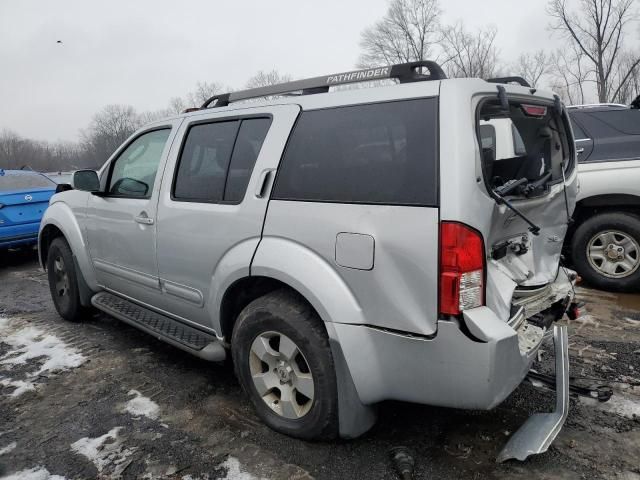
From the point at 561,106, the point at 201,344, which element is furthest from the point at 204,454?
the point at 561,106

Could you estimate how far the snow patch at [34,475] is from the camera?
2416mm

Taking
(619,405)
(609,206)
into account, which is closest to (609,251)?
(609,206)

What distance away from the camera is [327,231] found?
2.28 meters

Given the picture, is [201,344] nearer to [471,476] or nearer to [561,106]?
[471,476]

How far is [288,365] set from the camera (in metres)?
2.53

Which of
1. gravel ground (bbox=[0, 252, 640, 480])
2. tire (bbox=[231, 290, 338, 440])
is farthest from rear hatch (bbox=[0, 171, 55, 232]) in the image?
tire (bbox=[231, 290, 338, 440])

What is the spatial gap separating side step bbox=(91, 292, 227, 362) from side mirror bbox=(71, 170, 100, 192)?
936 mm

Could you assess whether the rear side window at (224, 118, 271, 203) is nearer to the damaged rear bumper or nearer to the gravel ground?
the damaged rear bumper

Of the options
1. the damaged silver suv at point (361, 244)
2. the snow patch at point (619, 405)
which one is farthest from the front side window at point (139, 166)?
the snow patch at point (619, 405)

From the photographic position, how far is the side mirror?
12.5ft

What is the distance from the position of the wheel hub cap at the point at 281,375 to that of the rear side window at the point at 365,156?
804mm

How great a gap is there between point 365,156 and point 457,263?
27.4 inches

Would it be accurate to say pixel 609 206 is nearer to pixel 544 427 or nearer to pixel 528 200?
pixel 528 200

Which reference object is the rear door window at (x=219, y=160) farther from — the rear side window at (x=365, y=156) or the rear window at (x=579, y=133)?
the rear window at (x=579, y=133)
